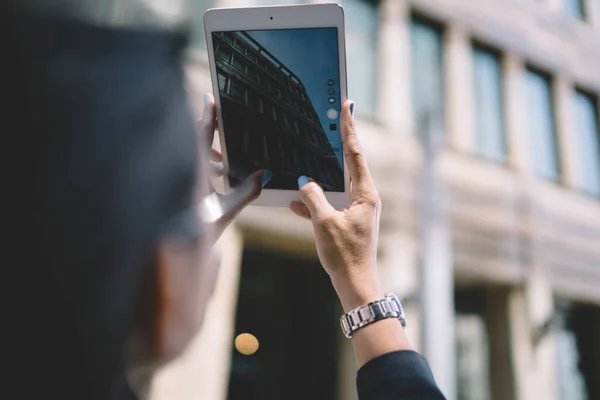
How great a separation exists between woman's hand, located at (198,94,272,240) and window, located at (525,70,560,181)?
7872 mm

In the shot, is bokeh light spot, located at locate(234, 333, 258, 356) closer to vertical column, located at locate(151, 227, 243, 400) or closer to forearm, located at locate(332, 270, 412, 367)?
vertical column, located at locate(151, 227, 243, 400)

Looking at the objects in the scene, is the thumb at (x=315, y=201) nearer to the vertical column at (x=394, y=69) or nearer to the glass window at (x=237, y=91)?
the glass window at (x=237, y=91)

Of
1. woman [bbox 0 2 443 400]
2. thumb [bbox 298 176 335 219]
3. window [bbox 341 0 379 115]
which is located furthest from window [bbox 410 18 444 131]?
woman [bbox 0 2 443 400]

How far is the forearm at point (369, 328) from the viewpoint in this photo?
93cm

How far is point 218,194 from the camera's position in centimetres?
92

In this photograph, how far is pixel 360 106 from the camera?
683 cm

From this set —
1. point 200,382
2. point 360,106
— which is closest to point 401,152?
point 360,106

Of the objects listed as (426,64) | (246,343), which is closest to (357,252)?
(246,343)

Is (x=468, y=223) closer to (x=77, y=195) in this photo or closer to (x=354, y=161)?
(x=354, y=161)

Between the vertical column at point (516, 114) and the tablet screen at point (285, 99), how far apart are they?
7.23 metres

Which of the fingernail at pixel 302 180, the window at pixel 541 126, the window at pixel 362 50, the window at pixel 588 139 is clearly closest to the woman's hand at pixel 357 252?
the fingernail at pixel 302 180

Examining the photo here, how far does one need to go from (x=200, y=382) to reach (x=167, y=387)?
1.07ft

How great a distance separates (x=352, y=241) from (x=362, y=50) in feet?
21.0

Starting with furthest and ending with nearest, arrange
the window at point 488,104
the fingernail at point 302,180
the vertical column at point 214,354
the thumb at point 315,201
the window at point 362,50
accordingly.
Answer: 1. the window at point 488,104
2. the window at point 362,50
3. the vertical column at point 214,354
4. the fingernail at point 302,180
5. the thumb at point 315,201
